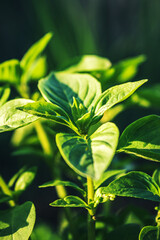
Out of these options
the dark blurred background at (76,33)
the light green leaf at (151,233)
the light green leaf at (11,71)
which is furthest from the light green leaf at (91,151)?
the dark blurred background at (76,33)

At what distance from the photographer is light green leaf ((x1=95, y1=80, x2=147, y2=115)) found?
0.97 ft

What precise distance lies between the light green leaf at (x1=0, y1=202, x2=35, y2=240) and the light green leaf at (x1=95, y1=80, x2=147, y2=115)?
168 millimetres

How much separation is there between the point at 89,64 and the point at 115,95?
22 centimetres

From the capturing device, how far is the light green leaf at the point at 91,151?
0.23 metres

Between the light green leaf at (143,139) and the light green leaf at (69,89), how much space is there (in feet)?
0.23

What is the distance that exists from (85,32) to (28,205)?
1119mm

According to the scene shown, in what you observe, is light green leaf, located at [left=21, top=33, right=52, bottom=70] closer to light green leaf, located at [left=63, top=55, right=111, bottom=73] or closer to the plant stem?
light green leaf, located at [left=63, top=55, right=111, bottom=73]

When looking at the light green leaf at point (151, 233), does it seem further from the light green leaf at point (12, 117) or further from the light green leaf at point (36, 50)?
the light green leaf at point (36, 50)

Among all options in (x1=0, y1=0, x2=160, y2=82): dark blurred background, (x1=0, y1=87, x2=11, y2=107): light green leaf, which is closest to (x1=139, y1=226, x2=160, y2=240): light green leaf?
(x1=0, y1=87, x2=11, y2=107): light green leaf

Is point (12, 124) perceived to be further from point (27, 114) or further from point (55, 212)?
point (55, 212)

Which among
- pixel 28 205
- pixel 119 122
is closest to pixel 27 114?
pixel 28 205

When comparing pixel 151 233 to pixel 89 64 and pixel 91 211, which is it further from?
pixel 89 64

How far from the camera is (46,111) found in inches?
12.3

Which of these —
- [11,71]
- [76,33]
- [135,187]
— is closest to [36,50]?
[11,71]
